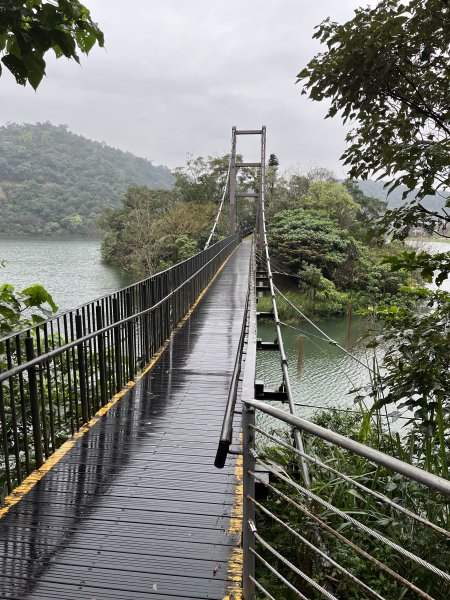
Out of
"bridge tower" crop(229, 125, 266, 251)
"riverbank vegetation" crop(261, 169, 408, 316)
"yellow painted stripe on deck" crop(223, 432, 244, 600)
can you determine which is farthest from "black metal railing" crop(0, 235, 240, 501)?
"bridge tower" crop(229, 125, 266, 251)

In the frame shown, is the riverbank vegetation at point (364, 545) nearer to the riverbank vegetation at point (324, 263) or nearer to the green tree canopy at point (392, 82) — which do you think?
the green tree canopy at point (392, 82)

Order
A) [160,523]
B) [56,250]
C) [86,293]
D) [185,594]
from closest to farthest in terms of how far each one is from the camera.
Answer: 1. [185,594]
2. [160,523]
3. [86,293]
4. [56,250]

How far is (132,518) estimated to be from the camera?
2.65 meters

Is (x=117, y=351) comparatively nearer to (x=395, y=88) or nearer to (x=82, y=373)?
(x=82, y=373)

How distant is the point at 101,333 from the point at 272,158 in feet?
160

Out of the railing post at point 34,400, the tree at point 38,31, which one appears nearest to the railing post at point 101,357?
the railing post at point 34,400

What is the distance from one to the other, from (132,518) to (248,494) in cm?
107

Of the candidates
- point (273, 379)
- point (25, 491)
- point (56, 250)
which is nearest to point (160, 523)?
point (25, 491)

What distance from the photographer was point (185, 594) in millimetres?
2096

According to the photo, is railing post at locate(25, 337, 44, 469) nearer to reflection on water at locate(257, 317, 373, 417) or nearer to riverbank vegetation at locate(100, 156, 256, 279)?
reflection on water at locate(257, 317, 373, 417)

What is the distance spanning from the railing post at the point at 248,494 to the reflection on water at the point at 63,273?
18.4 meters

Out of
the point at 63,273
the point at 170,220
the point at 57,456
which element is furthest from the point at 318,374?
the point at 63,273

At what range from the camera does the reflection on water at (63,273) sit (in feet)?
80.2

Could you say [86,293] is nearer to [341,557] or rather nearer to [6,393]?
[6,393]
